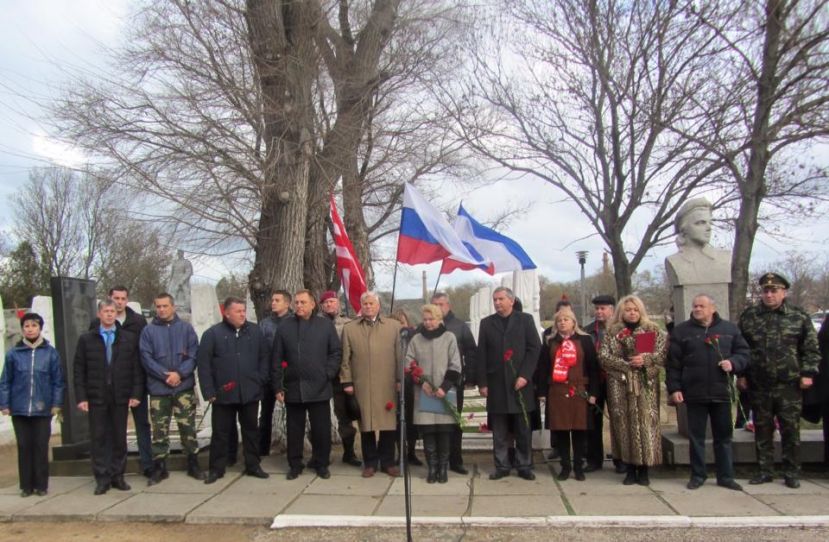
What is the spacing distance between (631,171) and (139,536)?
1105cm

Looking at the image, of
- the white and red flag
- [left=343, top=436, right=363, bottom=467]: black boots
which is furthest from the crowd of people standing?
the white and red flag

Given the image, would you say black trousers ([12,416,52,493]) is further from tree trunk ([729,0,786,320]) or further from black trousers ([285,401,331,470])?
tree trunk ([729,0,786,320])

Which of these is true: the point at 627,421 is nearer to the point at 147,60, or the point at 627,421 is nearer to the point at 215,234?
the point at 215,234

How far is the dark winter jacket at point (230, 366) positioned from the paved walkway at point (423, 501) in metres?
0.87

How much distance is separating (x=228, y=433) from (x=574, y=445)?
3.43 meters

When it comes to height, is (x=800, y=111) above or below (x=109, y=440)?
above

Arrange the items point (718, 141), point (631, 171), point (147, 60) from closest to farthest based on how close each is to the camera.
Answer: point (147, 60) < point (718, 141) < point (631, 171)

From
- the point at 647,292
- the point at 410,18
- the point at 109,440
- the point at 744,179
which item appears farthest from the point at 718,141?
the point at 647,292

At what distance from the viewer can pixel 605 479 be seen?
254 inches

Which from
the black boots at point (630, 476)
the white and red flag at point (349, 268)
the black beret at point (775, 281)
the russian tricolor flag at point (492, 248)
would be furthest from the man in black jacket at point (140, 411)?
the black beret at point (775, 281)

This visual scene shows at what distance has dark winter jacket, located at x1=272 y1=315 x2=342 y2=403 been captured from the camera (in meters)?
6.53

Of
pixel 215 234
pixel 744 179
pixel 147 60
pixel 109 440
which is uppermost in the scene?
pixel 147 60

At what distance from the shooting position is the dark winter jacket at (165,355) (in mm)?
6465

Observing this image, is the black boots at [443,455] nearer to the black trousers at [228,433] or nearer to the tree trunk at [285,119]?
the black trousers at [228,433]
